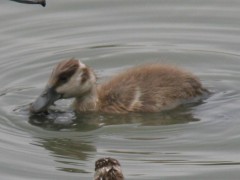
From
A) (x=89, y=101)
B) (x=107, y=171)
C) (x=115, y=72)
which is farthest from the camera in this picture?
(x=115, y=72)

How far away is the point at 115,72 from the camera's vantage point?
39.4 ft

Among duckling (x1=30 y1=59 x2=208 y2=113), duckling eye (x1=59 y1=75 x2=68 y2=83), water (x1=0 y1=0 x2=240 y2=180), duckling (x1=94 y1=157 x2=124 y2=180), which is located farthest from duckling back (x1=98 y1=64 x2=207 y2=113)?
duckling (x1=94 y1=157 x2=124 y2=180)

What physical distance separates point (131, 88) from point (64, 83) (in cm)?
67

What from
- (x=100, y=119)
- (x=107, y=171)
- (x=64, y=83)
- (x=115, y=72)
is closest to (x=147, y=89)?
(x=100, y=119)

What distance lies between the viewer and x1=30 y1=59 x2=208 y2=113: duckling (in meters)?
11.1

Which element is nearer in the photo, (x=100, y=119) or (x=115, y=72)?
(x=100, y=119)

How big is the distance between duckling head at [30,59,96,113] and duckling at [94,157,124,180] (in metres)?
2.33

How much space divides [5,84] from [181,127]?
2159mm

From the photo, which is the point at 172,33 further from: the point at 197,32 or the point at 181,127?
the point at 181,127

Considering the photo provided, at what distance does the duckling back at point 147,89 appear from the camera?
11125 mm

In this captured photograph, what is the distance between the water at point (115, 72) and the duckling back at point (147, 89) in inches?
A: 4.4

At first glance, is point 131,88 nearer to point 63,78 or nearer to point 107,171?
point 63,78

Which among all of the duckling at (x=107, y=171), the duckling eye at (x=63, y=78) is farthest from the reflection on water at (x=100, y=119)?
the duckling at (x=107, y=171)

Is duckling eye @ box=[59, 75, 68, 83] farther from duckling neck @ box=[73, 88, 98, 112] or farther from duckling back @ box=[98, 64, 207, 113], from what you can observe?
duckling back @ box=[98, 64, 207, 113]
